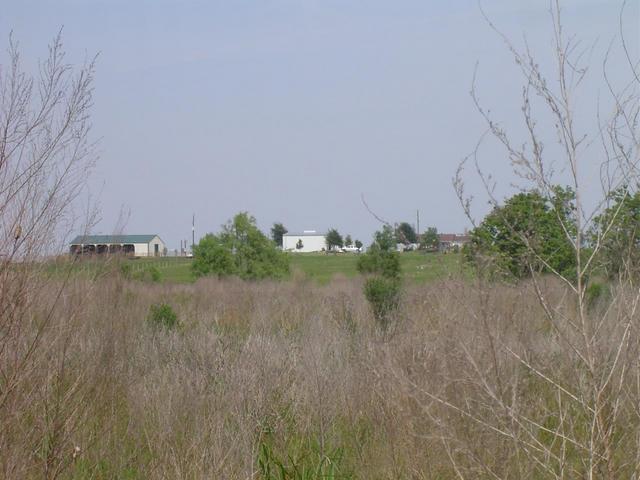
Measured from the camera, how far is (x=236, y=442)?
662 cm

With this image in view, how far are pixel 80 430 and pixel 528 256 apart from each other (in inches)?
204

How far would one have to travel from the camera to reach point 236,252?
98.9 ft

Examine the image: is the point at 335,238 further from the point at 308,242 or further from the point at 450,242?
the point at 450,242

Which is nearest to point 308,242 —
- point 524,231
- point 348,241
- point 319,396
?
point 348,241

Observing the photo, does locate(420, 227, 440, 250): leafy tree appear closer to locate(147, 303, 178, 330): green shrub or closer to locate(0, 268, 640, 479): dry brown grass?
locate(0, 268, 640, 479): dry brown grass

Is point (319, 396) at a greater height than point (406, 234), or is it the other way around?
point (406, 234)

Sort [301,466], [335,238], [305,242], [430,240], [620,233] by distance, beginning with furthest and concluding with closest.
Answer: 1. [305,242]
2. [335,238]
3. [301,466]
4. [430,240]
5. [620,233]

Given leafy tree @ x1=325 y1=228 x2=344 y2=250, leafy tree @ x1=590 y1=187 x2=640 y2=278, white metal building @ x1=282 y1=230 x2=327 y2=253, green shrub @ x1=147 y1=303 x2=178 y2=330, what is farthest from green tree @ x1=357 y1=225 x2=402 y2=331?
white metal building @ x1=282 y1=230 x2=327 y2=253

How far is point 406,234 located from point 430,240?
26 centimetres

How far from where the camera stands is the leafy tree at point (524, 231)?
471 centimetres

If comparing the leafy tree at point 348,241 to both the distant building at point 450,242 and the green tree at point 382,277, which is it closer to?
the green tree at point 382,277

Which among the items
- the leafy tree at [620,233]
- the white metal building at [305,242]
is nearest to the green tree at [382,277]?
the leafy tree at [620,233]

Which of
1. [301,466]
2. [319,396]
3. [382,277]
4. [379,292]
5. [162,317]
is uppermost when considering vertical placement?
[382,277]

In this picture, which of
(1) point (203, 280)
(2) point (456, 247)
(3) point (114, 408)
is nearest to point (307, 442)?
(3) point (114, 408)
